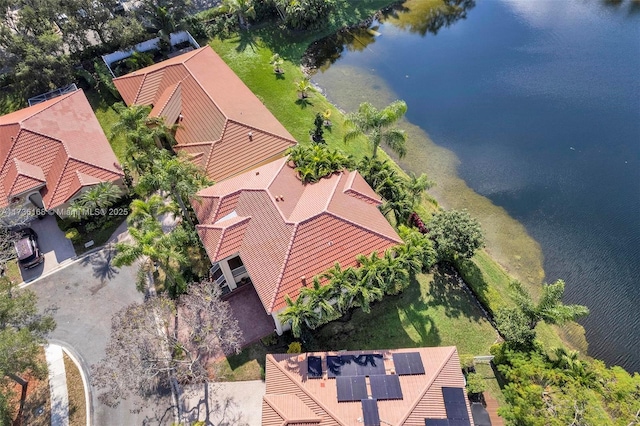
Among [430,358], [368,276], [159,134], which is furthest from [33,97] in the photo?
[430,358]

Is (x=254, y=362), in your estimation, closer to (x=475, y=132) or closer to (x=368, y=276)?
(x=368, y=276)

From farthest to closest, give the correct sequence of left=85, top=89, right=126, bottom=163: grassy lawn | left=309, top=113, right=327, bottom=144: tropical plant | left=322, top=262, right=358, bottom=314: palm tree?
left=309, top=113, right=327, bottom=144: tropical plant → left=85, top=89, right=126, bottom=163: grassy lawn → left=322, top=262, right=358, bottom=314: palm tree

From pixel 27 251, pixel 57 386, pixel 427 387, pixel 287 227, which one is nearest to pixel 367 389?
pixel 427 387

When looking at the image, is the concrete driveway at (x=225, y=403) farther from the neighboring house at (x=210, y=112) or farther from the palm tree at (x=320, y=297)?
the neighboring house at (x=210, y=112)

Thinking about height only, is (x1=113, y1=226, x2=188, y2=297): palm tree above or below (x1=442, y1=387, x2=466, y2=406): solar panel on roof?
above

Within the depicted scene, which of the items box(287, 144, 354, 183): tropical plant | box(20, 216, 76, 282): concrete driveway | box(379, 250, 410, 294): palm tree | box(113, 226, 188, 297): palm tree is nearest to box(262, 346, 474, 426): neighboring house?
box(379, 250, 410, 294): palm tree

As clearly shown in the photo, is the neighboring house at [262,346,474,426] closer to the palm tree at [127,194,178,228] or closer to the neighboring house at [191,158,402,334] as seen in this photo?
the neighboring house at [191,158,402,334]
